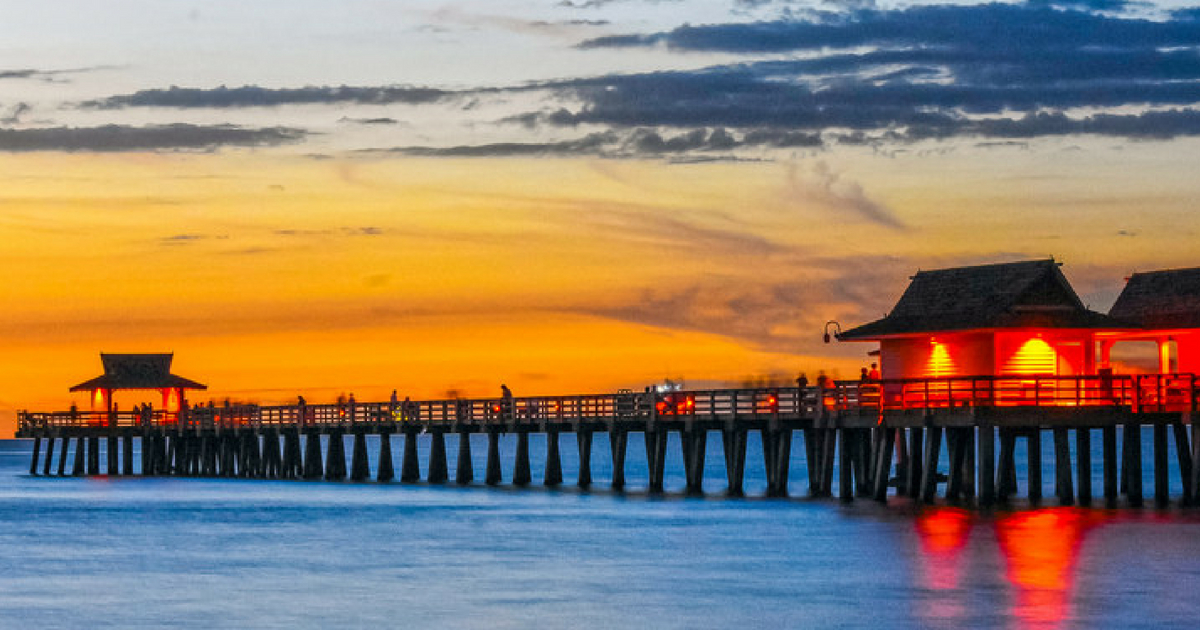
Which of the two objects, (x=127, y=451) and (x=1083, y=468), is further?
(x=127, y=451)

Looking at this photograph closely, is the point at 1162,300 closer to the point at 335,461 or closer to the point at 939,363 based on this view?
the point at 939,363

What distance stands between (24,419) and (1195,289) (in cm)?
5704

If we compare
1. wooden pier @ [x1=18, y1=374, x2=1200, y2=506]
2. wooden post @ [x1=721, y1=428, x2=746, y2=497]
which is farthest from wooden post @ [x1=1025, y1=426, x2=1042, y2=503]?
wooden post @ [x1=721, y1=428, x2=746, y2=497]

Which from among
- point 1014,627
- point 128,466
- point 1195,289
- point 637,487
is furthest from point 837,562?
point 128,466

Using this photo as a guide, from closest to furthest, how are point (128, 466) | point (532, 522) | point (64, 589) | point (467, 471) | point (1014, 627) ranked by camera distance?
point (1014, 627) < point (64, 589) < point (532, 522) < point (467, 471) < point (128, 466)

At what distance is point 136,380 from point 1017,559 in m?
62.4

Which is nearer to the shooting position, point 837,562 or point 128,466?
point 837,562

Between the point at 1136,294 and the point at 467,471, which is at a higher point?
the point at 1136,294

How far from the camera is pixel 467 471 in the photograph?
77.0m

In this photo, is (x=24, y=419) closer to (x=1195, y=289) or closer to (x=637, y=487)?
(x=637, y=487)

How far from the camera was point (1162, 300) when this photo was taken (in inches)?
2306

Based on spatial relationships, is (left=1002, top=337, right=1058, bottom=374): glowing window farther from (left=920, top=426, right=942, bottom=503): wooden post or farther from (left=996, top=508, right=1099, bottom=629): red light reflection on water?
(left=996, top=508, right=1099, bottom=629): red light reflection on water

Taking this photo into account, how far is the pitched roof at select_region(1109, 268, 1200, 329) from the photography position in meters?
57.1

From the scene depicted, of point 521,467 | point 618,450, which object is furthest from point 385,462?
point 618,450
